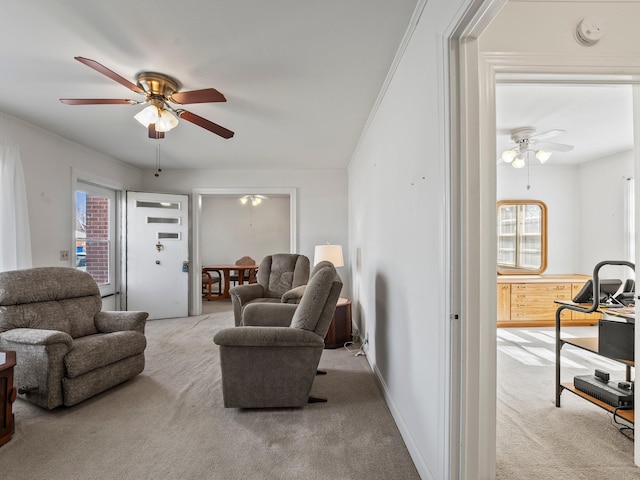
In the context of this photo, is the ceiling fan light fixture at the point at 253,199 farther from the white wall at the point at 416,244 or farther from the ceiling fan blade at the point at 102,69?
the ceiling fan blade at the point at 102,69

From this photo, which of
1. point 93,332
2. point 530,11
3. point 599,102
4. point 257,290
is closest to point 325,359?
point 257,290

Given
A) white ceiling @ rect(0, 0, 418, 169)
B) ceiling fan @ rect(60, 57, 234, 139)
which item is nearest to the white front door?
white ceiling @ rect(0, 0, 418, 169)

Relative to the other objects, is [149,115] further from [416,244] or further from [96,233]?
[96,233]

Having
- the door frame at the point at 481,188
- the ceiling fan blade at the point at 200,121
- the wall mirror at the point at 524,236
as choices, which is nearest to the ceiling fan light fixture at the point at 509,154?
the wall mirror at the point at 524,236

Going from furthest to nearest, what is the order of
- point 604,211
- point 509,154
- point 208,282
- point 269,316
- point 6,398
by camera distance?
point 208,282 < point 604,211 < point 509,154 < point 269,316 < point 6,398

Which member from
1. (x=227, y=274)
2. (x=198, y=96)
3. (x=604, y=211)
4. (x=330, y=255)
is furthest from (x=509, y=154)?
(x=227, y=274)

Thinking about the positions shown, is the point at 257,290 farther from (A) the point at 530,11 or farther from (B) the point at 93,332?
(A) the point at 530,11

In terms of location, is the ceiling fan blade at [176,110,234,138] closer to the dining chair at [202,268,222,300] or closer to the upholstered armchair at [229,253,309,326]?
the upholstered armchair at [229,253,309,326]

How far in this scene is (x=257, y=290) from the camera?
406cm

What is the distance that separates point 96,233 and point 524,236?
6487 mm

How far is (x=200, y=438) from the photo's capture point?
6.35 feet

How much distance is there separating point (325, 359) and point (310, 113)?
2485 mm

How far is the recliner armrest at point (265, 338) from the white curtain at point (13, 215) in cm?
240

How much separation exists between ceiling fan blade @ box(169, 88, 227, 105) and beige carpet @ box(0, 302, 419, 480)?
2.17 m
